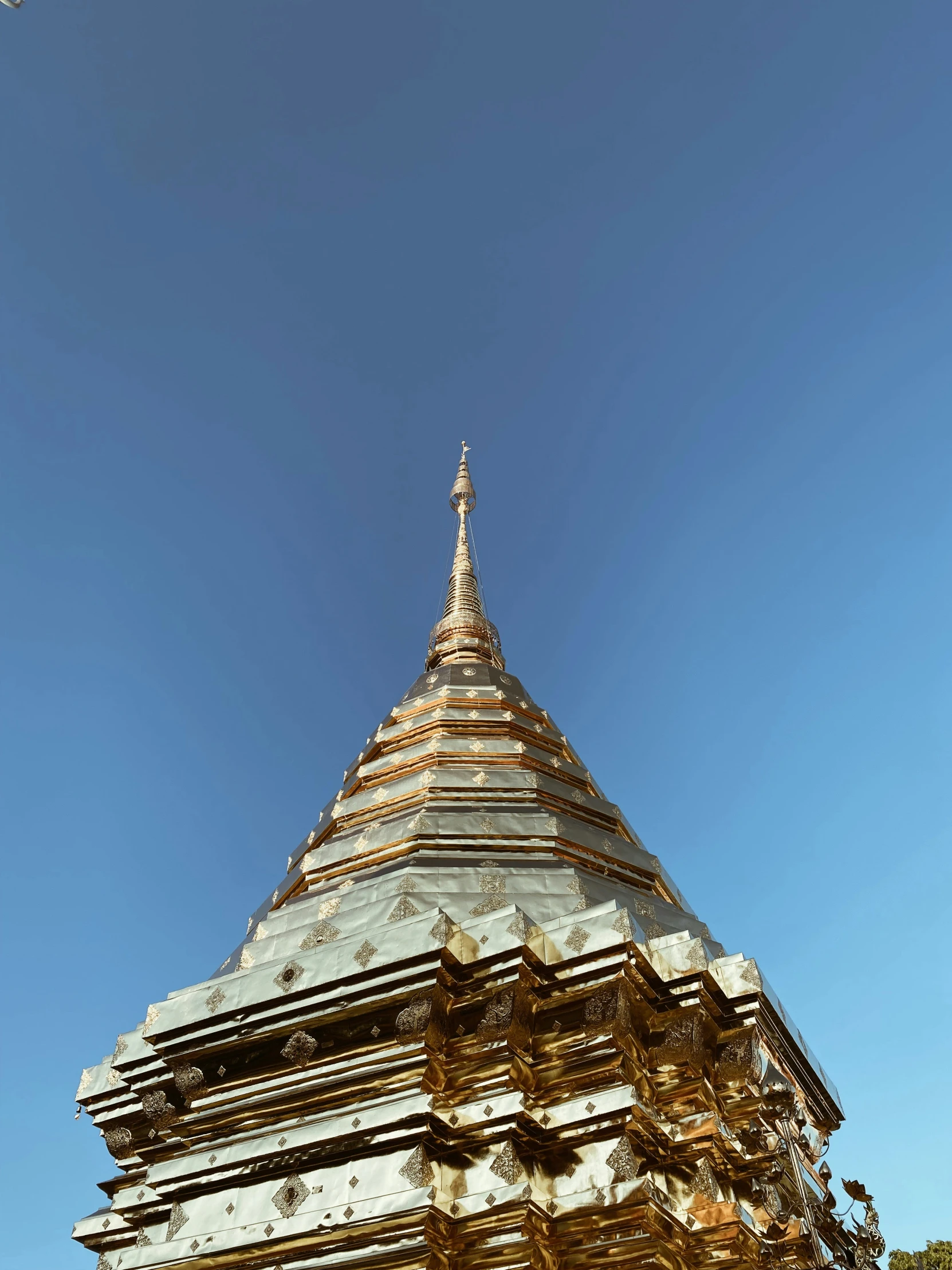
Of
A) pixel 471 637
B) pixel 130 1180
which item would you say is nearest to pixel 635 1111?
pixel 130 1180

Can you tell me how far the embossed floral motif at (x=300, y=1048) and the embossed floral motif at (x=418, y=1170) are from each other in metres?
1.14

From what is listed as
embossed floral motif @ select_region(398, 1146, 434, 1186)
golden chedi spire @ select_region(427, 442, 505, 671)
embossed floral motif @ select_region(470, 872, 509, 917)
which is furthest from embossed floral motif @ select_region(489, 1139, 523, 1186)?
golden chedi spire @ select_region(427, 442, 505, 671)

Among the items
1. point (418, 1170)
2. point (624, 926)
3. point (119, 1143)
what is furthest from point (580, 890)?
point (119, 1143)

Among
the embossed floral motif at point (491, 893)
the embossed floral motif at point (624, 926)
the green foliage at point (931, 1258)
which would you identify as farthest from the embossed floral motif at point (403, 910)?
the green foliage at point (931, 1258)

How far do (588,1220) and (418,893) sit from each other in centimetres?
268

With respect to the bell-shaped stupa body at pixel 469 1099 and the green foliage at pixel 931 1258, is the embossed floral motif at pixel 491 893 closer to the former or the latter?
the bell-shaped stupa body at pixel 469 1099

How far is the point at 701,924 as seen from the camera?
9.20 meters

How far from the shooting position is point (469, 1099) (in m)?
6.73

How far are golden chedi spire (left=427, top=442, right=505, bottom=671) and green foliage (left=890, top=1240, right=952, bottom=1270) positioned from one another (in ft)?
39.6

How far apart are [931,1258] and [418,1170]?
A: 53.2ft

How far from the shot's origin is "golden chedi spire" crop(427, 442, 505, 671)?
16.3 metres

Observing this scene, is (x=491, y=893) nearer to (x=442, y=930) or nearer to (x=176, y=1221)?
(x=442, y=930)

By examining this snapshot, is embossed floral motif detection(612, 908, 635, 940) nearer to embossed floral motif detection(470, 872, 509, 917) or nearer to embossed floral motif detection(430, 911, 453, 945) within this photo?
embossed floral motif detection(470, 872, 509, 917)

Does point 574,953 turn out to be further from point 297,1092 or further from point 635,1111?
point 297,1092
